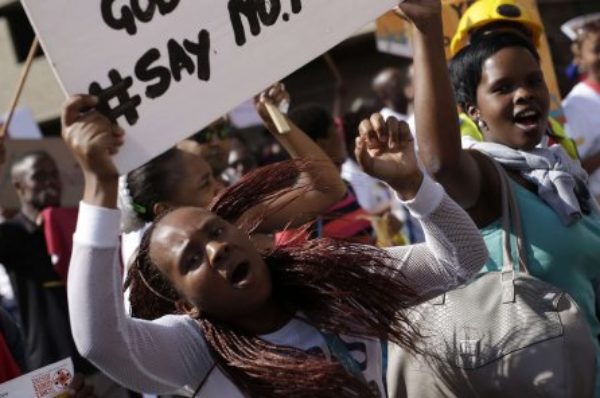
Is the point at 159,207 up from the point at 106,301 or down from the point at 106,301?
down

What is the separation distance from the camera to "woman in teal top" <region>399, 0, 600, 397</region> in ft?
7.82

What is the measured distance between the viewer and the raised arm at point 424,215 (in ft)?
7.36

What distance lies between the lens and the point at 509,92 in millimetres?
2707

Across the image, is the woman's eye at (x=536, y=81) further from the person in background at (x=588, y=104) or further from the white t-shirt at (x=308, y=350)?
the person in background at (x=588, y=104)

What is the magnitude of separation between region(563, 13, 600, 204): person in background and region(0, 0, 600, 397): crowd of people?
6.31 feet

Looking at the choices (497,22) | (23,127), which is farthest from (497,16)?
(23,127)

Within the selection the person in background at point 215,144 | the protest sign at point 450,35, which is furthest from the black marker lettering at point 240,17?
the person in background at point 215,144

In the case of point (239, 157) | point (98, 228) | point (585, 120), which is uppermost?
point (98, 228)

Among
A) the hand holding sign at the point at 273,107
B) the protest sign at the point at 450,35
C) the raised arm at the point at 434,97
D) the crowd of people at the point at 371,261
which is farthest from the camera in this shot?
the protest sign at the point at 450,35

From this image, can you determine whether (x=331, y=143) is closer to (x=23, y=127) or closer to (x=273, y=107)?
(x=273, y=107)

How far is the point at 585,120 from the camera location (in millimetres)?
4871

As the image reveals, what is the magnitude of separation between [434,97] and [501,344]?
22.7 inches

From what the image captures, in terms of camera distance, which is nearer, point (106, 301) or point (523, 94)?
Answer: point (106, 301)

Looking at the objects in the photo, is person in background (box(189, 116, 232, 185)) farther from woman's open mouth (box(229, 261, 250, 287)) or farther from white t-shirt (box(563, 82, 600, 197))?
woman's open mouth (box(229, 261, 250, 287))
